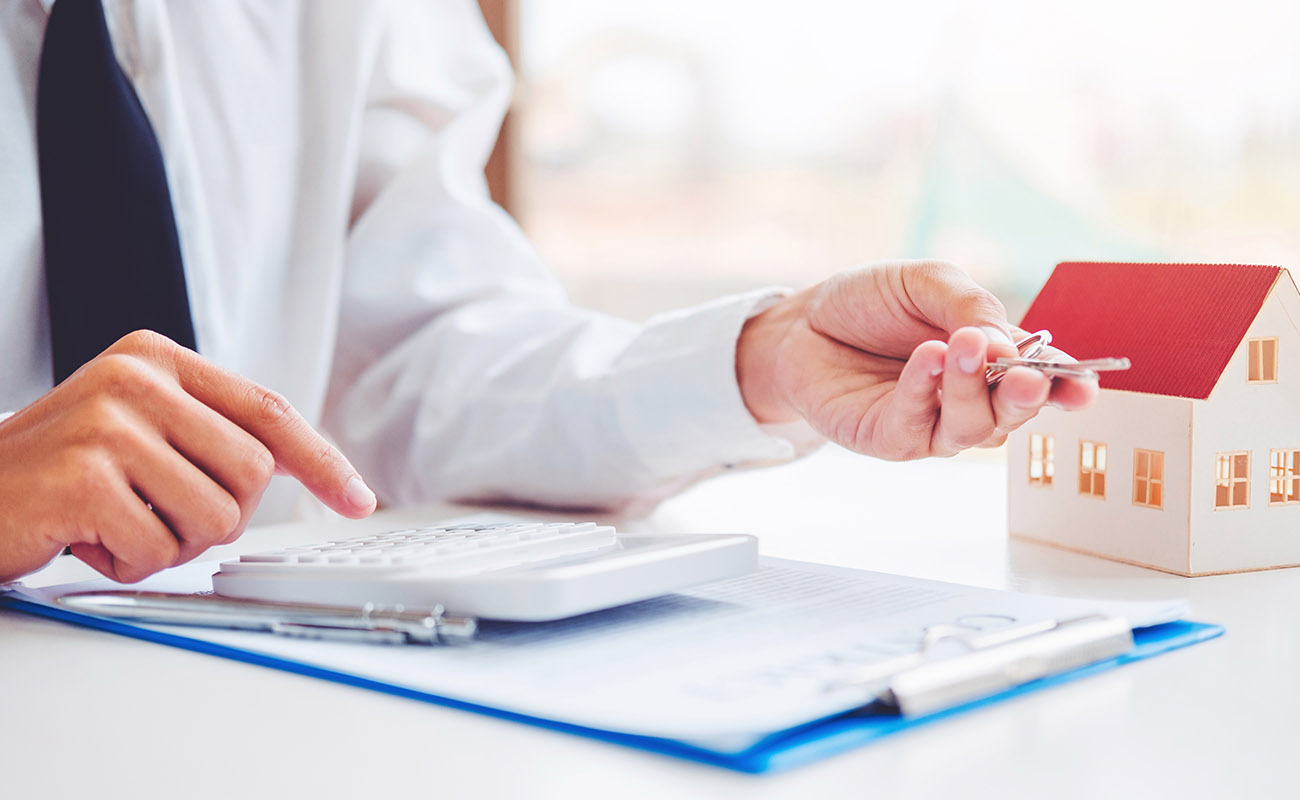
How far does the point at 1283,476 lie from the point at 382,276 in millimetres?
699

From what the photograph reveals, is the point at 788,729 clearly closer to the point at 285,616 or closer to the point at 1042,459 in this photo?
the point at 285,616

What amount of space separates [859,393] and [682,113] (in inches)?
69.8

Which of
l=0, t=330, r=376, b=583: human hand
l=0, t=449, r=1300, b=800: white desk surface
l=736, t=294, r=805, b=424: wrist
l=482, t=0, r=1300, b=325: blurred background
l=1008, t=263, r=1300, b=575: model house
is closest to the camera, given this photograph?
l=0, t=449, r=1300, b=800: white desk surface

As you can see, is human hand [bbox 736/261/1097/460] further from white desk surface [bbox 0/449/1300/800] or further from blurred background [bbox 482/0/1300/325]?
blurred background [bbox 482/0/1300/325]

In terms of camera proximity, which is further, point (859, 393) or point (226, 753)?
point (859, 393)

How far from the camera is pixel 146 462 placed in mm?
466

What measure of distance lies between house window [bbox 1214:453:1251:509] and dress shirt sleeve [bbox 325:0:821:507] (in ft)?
0.91

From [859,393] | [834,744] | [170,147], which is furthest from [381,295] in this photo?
[834,744]

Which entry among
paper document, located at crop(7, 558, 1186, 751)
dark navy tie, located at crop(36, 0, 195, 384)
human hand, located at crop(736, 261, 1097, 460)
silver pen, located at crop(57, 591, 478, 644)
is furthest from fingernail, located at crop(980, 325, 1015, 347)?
dark navy tie, located at crop(36, 0, 195, 384)

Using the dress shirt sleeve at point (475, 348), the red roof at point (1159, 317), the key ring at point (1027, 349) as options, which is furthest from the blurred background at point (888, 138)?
the key ring at point (1027, 349)

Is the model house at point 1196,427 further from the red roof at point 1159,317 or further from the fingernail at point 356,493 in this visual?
the fingernail at point 356,493

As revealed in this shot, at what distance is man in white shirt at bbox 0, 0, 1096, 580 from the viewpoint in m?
0.48

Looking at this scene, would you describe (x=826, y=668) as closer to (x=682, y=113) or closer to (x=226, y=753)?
(x=226, y=753)

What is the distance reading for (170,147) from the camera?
0.87 metres
